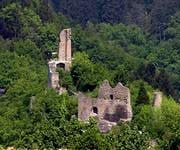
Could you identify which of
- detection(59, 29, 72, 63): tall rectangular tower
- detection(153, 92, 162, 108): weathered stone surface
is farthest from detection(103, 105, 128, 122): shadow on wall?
detection(59, 29, 72, 63): tall rectangular tower

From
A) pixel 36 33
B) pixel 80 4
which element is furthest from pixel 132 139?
pixel 80 4

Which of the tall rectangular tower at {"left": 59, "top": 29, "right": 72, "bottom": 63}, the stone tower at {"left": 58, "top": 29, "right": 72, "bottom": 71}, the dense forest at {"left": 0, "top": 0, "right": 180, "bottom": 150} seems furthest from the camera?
the tall rectangular tower at {"left": 59, "top": 29, "right": 72, "bottom": 63}

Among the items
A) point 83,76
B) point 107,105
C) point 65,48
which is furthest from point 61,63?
point 107,105

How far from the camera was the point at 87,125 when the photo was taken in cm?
3688

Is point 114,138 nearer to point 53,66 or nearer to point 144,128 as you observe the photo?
point 144,128

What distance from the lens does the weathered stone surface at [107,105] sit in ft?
128

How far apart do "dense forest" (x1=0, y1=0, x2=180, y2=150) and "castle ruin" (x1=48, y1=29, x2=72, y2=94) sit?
0.32 metres

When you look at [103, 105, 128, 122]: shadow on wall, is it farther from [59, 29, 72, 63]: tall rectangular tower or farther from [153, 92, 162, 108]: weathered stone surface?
[59, 29, 72, 63]: tall rectangular tower

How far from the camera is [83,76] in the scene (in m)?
43.8

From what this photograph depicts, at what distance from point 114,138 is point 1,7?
123 ft

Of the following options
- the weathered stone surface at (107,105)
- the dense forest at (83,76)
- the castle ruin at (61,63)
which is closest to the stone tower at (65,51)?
the castle ruin at (61,63)

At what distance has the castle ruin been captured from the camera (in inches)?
1731

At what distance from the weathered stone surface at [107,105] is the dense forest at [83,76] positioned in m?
0.52

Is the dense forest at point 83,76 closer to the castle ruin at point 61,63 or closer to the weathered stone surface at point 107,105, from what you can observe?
the castle ruin at point 61,63
